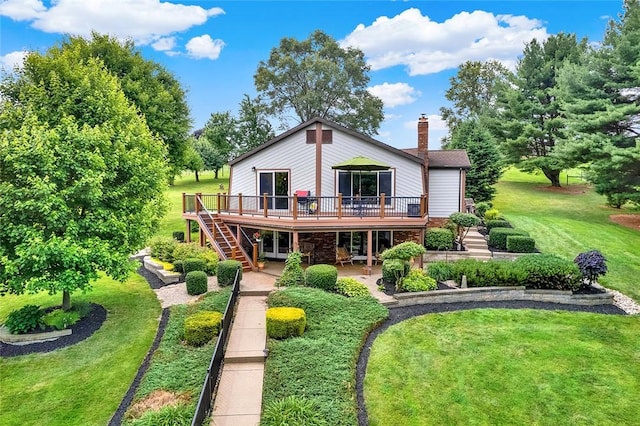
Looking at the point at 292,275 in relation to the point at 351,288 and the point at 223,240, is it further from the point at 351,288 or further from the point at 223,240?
the point at 223,240

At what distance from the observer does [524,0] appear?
21.0 m

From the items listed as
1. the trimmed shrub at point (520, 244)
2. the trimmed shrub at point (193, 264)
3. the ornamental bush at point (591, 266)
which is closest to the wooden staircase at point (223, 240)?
the trimmed shrub at point (193, 264)

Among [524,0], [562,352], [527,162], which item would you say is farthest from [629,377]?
[527,162]

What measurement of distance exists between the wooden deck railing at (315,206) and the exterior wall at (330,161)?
833mm

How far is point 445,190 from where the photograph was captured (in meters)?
19.6

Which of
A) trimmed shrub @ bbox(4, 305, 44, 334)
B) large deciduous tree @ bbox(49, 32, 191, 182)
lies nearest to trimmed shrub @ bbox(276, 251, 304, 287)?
trimmed shrub @ bbox(4, 305, 44, 334)

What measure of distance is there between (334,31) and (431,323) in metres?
40.4

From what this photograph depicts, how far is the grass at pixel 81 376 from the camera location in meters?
7.54

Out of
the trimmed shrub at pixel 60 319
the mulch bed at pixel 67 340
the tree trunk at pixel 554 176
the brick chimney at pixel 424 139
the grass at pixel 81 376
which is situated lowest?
the grass at pixel 81 376

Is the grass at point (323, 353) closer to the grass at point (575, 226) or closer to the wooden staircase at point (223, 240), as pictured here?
the wooden staircase at point (223, 240)

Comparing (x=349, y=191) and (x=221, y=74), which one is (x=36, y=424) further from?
(x=221, y=74)

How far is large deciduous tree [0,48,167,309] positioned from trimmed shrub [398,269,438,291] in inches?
338

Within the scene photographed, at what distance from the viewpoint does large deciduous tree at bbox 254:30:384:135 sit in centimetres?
4172

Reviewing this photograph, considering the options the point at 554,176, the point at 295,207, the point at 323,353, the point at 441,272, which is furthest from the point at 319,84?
the point at 323,353
